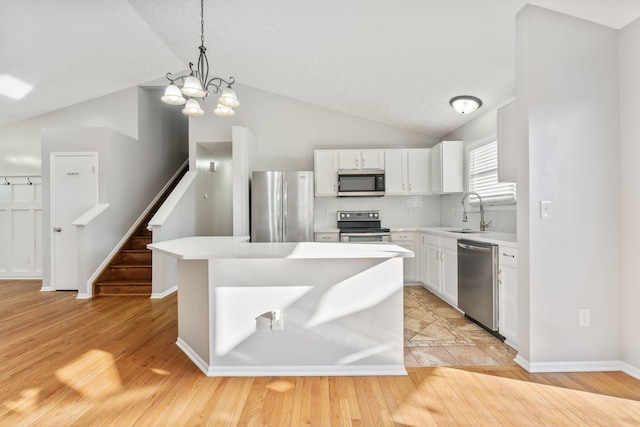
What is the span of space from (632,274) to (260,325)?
2.54 m

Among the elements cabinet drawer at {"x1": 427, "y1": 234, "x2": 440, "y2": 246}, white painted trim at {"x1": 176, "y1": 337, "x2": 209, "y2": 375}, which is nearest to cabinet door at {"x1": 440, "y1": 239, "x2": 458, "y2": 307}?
cabinet drawer at {"x1": 427, "y1": 234, "x2": 440, "y2": 246}

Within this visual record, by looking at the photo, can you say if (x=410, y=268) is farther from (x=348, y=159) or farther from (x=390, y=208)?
(x=348, y=159)

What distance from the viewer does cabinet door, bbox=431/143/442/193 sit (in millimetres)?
4625

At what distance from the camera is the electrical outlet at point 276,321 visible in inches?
87.3

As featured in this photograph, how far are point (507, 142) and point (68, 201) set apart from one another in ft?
18.4

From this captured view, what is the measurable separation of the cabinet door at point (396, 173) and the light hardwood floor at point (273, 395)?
3.06 m

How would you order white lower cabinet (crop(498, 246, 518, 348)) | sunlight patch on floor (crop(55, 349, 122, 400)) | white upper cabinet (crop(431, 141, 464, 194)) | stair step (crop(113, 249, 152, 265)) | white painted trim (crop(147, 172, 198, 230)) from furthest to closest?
stair step (crop(113, 249, 152, 265)) < white upper cabinet (crop(431, 141, 464, 194)) < white painted trim (crop(147, 172, 198, 230)) < white lower cabinet (crop(498, 246, 518, 348)) < sunlight patch on floor (crop(55, 349, 122, 400))

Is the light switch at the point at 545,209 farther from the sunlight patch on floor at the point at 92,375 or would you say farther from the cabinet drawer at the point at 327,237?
the sunlight patch on floor at the point at 92,375

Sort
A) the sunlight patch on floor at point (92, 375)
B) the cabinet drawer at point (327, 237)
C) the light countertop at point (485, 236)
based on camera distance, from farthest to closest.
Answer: the cabinet drawer at point (327, 237) < the light countertop at point (485, 236) < the sunlight patch on floor at point (92, 375)

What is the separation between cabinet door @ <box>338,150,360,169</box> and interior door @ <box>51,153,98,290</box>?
3.56 metres

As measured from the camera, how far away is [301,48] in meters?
3.75

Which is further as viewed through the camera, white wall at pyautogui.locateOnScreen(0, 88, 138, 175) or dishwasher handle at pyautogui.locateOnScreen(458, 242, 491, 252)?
white wall at pyautogui.locateOnScreen(0, 88, 138, 175)

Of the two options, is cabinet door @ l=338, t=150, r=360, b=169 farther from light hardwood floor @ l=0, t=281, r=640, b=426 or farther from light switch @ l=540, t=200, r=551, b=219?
light hardwood floor @ l=0, t=281, r=640, b=426

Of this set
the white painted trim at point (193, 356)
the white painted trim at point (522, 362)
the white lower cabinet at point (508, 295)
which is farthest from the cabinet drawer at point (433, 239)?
the white painted trim at point (193, 356)
